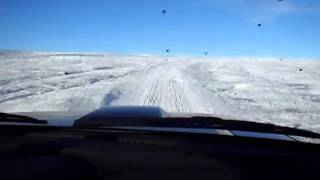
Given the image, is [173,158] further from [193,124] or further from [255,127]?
[255,127]

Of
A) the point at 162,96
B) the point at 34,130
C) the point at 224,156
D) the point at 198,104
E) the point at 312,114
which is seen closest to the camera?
the point at 224,156

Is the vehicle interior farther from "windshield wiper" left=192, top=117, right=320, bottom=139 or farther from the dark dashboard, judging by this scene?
"windshield wiper" left=192, top=117, right=320, bottom=139

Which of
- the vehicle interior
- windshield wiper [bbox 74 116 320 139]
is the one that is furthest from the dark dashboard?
windshield wiper [bbox 74 116 320 139]

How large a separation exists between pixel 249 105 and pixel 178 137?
387 inches

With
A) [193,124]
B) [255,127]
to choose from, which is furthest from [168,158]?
[255,127]

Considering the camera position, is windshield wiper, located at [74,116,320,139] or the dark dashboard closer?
the dark dashboard

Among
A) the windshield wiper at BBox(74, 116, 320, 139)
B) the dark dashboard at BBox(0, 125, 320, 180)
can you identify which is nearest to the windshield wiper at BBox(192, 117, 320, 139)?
the windshield wiper at BBox(74, 116, 320, 139)

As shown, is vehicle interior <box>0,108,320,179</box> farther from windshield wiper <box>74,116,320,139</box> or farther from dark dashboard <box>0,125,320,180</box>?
windshield wiper <box>74,116,320,139</box>

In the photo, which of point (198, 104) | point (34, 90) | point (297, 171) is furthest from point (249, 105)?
point (297, 171)

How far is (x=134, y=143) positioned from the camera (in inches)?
61.4

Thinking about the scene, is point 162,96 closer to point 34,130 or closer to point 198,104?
point 198,104

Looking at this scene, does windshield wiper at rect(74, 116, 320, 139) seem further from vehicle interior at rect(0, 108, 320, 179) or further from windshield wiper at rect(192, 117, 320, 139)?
vehicle interior at rect(0, 108, 320, 179)

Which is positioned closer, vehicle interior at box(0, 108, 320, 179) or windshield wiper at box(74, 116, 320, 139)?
vehicle interior at box(0, 108, 320, 179)

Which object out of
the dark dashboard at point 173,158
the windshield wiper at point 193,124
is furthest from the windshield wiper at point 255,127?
the dark dashboard at point 173,158
